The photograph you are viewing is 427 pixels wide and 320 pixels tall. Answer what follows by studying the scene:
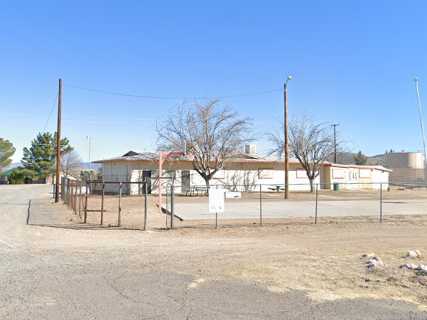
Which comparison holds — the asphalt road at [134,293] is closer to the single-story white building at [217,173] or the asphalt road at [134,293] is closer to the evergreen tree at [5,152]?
the single-story white building at [217,173]

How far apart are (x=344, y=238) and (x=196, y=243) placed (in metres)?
4.76

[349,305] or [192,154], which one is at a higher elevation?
[192,154]

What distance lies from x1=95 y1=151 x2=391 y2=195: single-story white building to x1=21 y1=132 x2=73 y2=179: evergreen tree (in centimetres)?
3633

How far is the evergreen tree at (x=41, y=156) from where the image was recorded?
273 feet

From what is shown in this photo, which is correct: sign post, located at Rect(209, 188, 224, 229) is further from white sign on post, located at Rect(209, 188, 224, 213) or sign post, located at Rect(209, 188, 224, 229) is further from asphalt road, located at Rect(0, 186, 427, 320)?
asphalt road, located at Rect(0, 186, 427, 320)

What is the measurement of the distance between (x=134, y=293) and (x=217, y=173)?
41227 mm

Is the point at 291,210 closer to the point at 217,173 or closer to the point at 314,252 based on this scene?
the point at 314,252

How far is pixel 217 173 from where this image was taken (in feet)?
160

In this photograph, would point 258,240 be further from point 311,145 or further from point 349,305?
point 311,145

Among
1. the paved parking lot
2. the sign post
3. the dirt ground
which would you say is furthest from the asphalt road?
the paved parking lot

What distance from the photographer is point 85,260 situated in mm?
10508

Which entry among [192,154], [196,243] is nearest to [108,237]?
[196,243]

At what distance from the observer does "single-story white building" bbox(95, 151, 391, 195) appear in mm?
45375

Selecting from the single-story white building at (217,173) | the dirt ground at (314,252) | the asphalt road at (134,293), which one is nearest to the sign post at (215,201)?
the dirt ground at (314,252)
